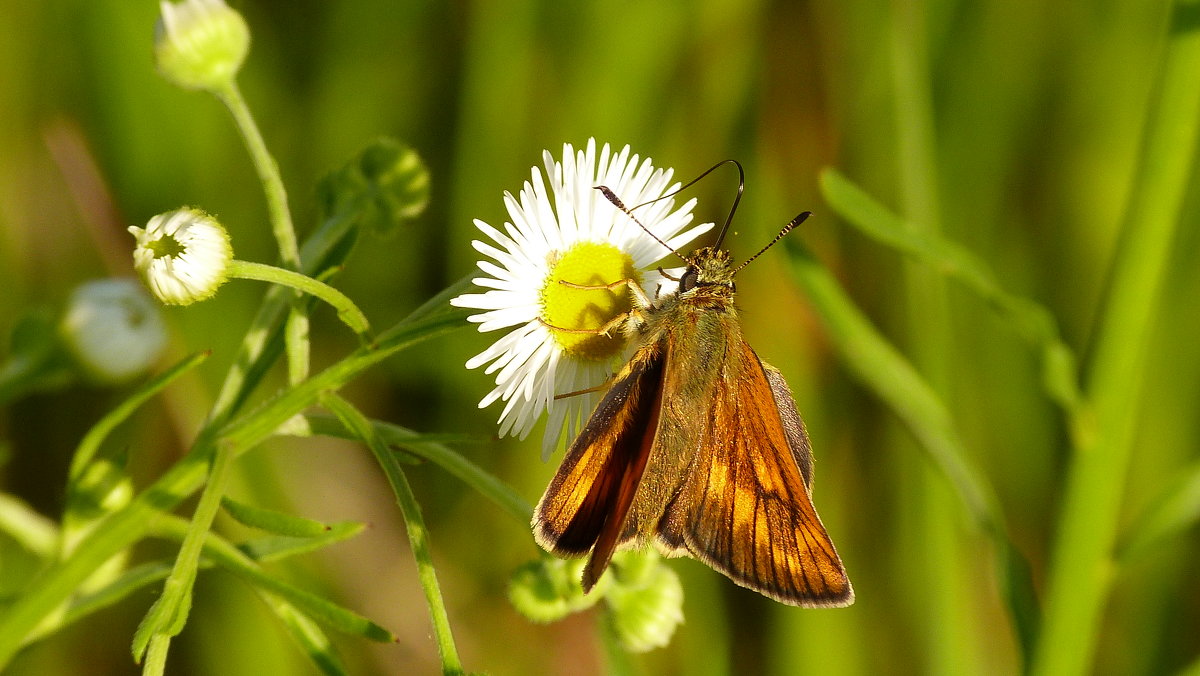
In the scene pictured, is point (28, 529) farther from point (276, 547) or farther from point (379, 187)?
point (379, 187)

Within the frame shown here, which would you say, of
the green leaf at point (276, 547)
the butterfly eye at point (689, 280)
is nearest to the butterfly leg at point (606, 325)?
the butterfly eye at point (689, 280)

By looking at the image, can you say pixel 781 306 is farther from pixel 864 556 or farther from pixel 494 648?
pixel 494 648

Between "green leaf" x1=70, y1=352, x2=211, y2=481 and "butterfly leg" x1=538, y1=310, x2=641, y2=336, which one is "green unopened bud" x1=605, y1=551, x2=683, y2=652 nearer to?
"butterfly leg" x1=538, y1=310, x2=641, y2=336

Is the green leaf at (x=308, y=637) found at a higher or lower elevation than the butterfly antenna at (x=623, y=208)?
lower

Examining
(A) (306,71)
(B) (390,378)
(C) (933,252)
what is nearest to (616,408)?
(C) (933,252)

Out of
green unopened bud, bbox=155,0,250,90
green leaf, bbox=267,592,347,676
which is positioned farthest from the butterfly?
green unopened bud, bbox=155,0,250,90

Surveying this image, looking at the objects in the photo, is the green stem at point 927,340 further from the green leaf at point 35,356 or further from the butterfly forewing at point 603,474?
the green leaf at point 35,356
